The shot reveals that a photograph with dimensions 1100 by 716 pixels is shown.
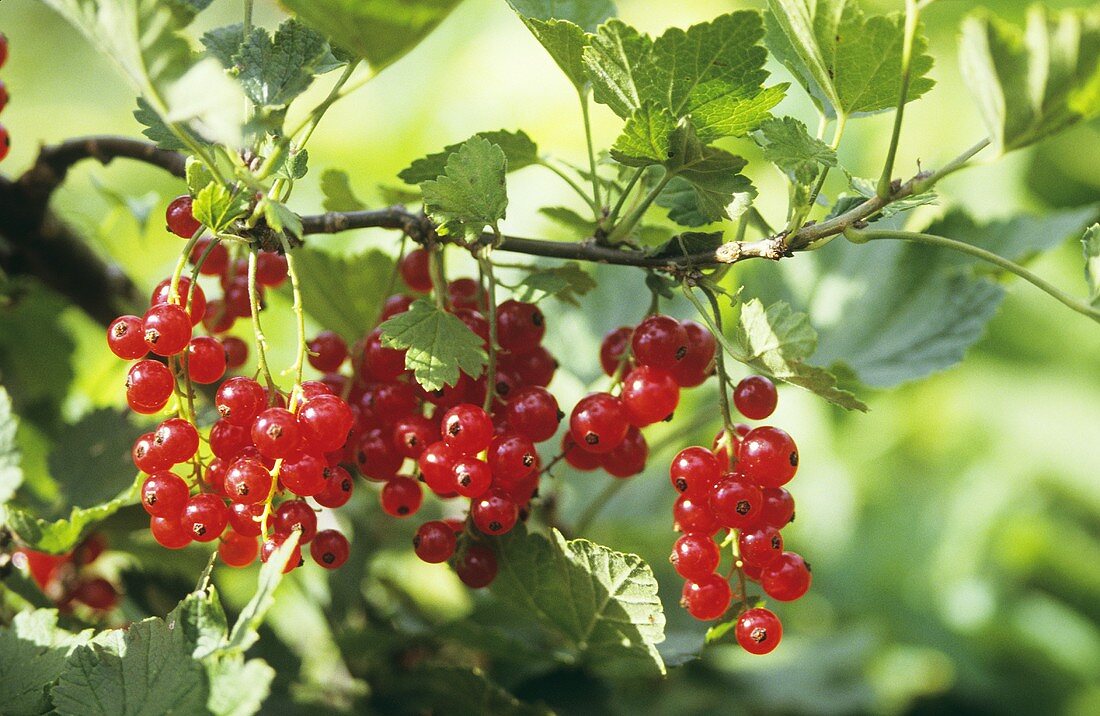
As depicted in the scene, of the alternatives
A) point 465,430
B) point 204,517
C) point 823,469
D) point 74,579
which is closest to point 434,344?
point 465,430

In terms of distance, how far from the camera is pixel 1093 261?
1.61 ft

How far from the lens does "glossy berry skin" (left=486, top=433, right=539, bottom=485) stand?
0.57 m

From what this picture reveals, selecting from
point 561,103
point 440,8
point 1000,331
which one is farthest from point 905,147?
point 440,8

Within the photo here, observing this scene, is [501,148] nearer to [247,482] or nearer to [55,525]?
[247,482]

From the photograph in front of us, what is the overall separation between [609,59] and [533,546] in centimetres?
30

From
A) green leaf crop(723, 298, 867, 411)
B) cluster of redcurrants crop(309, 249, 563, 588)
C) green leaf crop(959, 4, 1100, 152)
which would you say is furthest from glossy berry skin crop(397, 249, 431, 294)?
green leaf crop(959, 4, 1100, 152)

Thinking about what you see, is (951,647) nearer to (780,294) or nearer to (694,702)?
(694,702)

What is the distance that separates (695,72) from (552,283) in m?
0.15

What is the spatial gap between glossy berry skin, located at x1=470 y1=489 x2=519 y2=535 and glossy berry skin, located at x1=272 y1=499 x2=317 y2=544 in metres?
0.10

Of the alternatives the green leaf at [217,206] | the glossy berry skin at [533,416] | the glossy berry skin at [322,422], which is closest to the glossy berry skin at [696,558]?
the glossy berry skin at [533,416]

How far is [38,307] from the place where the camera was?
35.7 inches

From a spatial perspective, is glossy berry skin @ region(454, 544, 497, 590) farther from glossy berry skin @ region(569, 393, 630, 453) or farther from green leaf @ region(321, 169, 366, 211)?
green leaf @ region(321, 169, 366, 211)

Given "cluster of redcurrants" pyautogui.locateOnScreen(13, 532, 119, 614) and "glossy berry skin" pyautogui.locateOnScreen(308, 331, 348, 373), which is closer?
"glossy berry skin" pyautogui.locateOnScreen(308, 331, 348, 373)

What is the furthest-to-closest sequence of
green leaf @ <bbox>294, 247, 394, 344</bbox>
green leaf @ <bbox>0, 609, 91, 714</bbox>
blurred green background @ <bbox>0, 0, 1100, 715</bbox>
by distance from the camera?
blurred green background @ <bbox>0, 0, 1100, 715</bbox>
green leaf @ <bbox>294, 247, 394, 344</bbox>
green leaf @ <bbox>0, 609, 91, 714</bbox>
